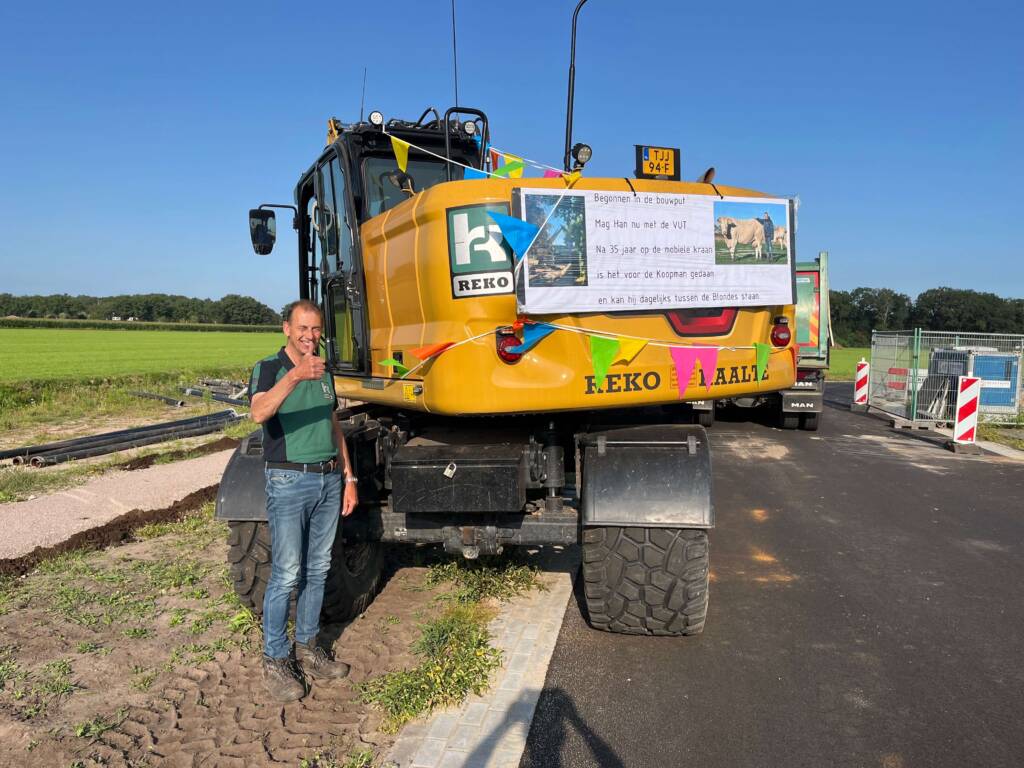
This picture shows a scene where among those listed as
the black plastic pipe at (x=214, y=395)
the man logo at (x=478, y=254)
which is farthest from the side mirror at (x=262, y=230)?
the black plastic pipe at (x=214, y=395)

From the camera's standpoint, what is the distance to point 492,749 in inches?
115

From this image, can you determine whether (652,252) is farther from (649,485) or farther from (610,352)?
(649,485)

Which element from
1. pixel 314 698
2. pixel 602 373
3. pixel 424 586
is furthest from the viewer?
pixel 424 586

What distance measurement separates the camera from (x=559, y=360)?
3.59 metres

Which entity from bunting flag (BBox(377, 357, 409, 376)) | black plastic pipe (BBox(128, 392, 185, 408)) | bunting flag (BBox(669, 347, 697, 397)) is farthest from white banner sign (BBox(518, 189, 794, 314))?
black plastic pipe (BBox(128, 392, 185, 408))

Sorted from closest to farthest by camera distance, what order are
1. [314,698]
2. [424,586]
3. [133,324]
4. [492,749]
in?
[492,749] → [314,698] → [424,586] → [133,324]

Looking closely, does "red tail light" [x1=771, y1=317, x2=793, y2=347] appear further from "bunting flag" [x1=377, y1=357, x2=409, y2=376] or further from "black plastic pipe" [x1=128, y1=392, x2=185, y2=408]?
"black plastic pipe" [x1=128, y1=392, x2=185, y2=408]

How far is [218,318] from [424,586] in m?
92.0

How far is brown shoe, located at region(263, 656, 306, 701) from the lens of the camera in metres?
3.33

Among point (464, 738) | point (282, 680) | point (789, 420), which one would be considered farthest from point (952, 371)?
point (282, 680)

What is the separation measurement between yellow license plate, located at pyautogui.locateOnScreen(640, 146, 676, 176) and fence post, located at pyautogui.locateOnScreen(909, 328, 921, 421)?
40.5 ft

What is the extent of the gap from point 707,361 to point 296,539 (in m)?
2.42

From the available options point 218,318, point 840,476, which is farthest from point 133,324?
point 840,476

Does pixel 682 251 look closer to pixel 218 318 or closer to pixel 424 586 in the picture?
pixel 424 586
